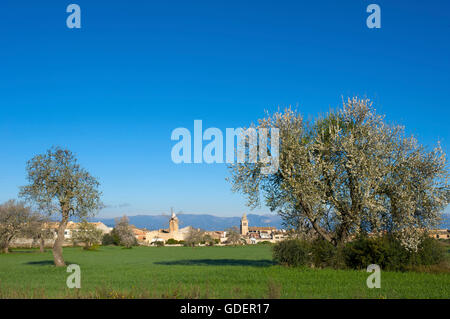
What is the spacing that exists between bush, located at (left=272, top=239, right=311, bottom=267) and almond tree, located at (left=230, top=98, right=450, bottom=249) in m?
1.79

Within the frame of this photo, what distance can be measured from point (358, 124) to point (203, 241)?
420ft

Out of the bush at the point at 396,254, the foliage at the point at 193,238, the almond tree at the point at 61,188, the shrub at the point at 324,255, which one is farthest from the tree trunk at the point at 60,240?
the foliage at the point at 193,238

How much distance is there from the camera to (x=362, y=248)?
32250mm

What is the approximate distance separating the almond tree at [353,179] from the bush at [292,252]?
5.88 feet

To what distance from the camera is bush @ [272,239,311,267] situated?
34.0m

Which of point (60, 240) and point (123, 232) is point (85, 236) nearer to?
point (123, 232)

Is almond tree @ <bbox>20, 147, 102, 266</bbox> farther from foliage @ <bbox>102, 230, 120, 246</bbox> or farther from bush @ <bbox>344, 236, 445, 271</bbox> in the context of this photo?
foliage @ <bbox>102, 230, 120, 246</bbox>

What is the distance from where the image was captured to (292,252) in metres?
34.5

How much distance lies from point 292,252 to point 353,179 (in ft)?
25.2

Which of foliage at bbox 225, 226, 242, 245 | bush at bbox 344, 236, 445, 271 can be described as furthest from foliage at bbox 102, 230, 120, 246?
bush at bbox 344, 236, 445, 271

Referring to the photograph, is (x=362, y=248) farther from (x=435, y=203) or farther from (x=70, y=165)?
(x=70, y=165)

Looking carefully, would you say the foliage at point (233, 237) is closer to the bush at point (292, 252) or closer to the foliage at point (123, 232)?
the foliage at point (123, 232)

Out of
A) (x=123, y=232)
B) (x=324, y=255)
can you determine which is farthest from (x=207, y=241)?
(x=324, y=255)
